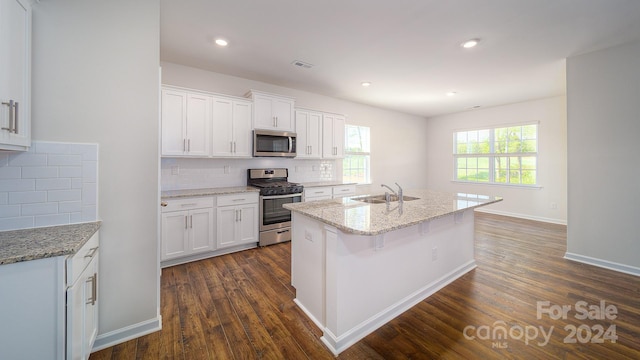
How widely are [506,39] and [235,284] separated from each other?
402cm

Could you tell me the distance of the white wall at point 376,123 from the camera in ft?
11.8

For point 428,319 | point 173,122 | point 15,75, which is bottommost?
point 428,319

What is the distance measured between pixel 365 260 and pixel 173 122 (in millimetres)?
2910

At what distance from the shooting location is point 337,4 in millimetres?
2141

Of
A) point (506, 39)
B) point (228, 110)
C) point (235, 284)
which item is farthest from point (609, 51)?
point (235, 284)

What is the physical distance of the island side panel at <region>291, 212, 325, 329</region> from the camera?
187cm

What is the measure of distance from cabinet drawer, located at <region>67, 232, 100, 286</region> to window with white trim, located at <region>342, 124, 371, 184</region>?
4.38 m

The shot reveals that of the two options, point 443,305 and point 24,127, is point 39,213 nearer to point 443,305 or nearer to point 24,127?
point 24,127

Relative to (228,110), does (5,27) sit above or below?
below

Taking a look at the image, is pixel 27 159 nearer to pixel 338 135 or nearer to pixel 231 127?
pixel 231 127

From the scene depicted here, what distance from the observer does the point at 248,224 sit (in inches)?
136

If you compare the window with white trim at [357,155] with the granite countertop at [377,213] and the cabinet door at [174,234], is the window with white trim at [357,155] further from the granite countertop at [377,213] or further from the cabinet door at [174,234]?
the cabinet door at [174,234]

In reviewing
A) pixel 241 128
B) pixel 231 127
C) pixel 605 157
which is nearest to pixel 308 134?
pixel 241 128

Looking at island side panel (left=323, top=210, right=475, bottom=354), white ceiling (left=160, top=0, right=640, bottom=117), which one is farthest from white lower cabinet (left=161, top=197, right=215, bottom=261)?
island side panel (left=323, top=210, right=475, bottom=354)
